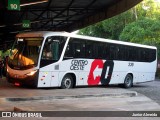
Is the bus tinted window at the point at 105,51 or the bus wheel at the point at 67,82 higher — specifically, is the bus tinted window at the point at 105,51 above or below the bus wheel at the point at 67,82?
above

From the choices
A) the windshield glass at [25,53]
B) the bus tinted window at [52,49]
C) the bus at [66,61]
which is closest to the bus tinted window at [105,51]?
the bus at [66,61]

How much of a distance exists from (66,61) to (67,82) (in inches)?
45.5

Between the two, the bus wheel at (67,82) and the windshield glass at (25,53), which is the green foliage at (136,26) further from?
the windshield glass at (25,53)

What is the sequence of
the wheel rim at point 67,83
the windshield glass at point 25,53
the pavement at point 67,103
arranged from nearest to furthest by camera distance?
the pavement at point 67,103, the windshield glass at point 25,53, the wheel rim at point 67,83

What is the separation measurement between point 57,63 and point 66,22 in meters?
24.3

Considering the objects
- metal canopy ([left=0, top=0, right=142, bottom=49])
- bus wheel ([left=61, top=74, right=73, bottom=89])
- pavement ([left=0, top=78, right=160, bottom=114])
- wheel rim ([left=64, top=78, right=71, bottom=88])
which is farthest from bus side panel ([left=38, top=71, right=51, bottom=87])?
metal canopy ([left=0, top=0, right=142, bottom=49])

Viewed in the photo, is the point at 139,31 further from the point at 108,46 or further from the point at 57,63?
the point at 57,63

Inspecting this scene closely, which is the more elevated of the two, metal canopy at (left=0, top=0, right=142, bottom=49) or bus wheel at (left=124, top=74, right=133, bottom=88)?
metal canopy at (left=0, top=0, right=142, bottom=49)

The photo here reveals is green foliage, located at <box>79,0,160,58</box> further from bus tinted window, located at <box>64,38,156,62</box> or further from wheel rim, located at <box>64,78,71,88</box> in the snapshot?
wheel rim, located at <box>64,78,71,88</box>

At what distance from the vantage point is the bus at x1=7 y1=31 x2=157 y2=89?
Result: 19.2m

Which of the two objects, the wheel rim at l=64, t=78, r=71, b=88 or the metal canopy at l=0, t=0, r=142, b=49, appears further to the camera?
the metal canopy at l=0, t=0, r=142, b=49

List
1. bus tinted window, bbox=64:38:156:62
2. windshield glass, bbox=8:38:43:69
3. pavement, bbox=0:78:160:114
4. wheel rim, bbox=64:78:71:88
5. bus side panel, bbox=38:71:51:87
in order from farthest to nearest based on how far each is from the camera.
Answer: bus tinted window, bbox=64:38:156:62 < wheel rim, bbox=64:78:71:88 < windshield glass, bbox=8:38:43:69 < bus side panel, bbox=38:71:51:87 < pavement, bbox=0:78:160:114

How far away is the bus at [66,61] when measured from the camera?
1919cm

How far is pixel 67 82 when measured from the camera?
68.7 ft
